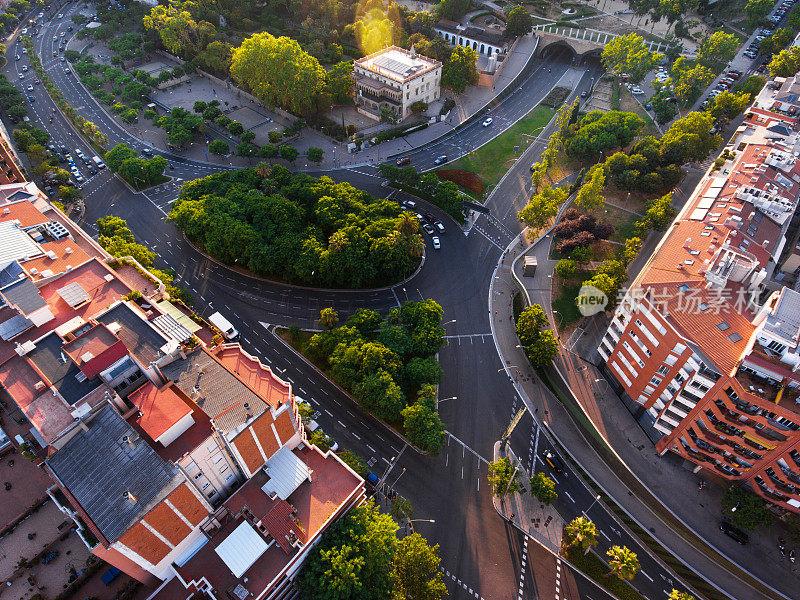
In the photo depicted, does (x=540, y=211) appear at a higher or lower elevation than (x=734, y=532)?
higher

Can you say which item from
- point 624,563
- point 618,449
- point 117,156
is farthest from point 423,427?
point 117,156

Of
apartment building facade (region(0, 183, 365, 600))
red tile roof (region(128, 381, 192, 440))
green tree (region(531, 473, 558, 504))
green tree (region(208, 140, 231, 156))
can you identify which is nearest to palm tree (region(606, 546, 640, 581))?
green tree (region(531, 473, 558, 504))

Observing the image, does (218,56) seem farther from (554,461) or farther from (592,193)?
(554,461)

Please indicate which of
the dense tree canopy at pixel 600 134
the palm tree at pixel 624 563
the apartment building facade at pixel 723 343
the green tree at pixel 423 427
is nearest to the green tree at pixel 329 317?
the green tree at pixel 423 427

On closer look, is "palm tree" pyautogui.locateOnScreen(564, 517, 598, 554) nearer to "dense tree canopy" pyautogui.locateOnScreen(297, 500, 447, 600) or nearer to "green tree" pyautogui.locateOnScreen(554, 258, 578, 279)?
"dense tree canopy" pyautogui.locateOnScreen(297, 500, 447, 600)

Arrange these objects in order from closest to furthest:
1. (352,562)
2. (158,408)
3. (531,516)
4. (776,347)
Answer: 1. (158,408)
2. (352,562)
3. (776,347)
4. (531,516)

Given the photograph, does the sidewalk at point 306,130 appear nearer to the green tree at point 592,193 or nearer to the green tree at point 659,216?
the green tree at point 592,193
